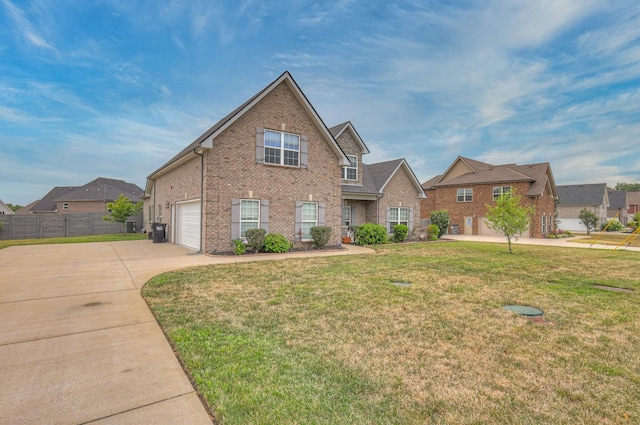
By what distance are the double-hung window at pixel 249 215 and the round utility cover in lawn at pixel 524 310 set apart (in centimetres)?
974

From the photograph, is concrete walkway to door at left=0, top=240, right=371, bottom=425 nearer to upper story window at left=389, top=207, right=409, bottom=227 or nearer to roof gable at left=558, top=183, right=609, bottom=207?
upper story window at left=389, top=207, right=409, bottom=227

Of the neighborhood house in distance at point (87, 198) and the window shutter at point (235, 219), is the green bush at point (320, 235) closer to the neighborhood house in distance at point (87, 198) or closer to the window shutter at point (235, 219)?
the window shutter at point (235, 219)

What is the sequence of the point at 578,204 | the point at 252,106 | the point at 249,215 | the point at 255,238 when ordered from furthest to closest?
the point at 578,204 < the point at 249,215 < the point at 252,106 < the point at 255,238

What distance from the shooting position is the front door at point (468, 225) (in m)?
28.3

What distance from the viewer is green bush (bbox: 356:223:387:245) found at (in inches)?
661

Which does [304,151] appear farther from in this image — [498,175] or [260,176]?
[498,175]

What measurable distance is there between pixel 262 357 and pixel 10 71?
18448mm

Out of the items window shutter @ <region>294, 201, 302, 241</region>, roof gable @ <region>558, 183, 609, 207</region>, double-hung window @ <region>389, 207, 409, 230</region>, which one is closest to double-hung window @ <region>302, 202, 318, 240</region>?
window shutter @ <region>294, 201, 302, 241</region>

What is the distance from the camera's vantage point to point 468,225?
2853 cm

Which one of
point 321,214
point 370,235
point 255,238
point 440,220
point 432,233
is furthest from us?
point 440,220

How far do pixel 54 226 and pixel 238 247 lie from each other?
19.0 metres

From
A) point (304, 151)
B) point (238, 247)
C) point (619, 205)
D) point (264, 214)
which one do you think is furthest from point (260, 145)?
point (619, 205)

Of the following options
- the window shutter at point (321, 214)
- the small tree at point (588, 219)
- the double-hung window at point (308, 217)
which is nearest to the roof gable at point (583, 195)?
the small tree at point (588, 219)

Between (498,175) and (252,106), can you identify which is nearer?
(252,106)
